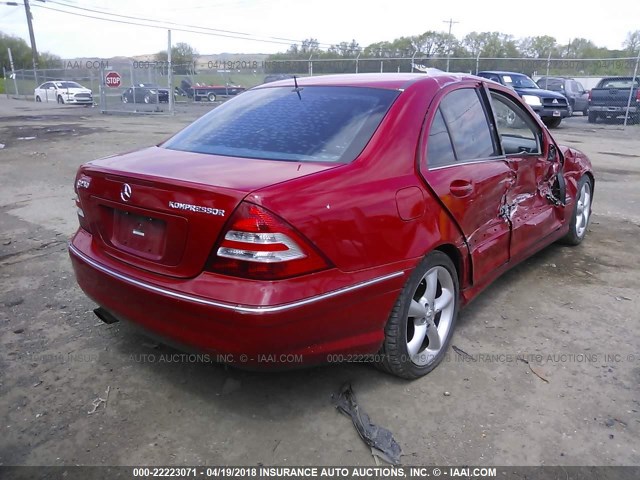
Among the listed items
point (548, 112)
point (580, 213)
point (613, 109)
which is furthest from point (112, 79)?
point (580, 213)

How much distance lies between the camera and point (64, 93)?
30.5m

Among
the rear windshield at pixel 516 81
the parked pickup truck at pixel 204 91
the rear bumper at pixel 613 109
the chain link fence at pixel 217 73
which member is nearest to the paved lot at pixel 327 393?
the rear windshield at pixel 516 81

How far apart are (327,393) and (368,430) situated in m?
0.36

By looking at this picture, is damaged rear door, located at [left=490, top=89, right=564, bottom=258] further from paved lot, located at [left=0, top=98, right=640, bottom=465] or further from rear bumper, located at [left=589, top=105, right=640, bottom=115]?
rear bumper, located at [left=589, top=105, right=640, bottom=115]

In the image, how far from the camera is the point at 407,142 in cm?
274

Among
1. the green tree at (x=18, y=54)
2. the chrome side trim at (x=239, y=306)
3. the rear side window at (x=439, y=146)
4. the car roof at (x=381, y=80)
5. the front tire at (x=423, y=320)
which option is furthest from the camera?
the green tree at (x=18, y=54)

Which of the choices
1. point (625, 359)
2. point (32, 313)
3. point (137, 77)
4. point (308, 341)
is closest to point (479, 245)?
point (625, 359)

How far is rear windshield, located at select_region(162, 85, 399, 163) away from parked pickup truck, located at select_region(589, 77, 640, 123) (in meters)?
19.0

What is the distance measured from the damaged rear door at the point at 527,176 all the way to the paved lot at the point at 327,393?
49 centimetres

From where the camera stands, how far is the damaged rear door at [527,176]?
370 cm

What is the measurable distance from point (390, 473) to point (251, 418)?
724 millimetres

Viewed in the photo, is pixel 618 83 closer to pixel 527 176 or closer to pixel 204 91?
pixel 527 176

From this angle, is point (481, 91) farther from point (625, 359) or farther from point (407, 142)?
point (625, 359)

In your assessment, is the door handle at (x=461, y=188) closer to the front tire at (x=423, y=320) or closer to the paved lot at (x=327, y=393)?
the front tire at (x=423, y=320)
